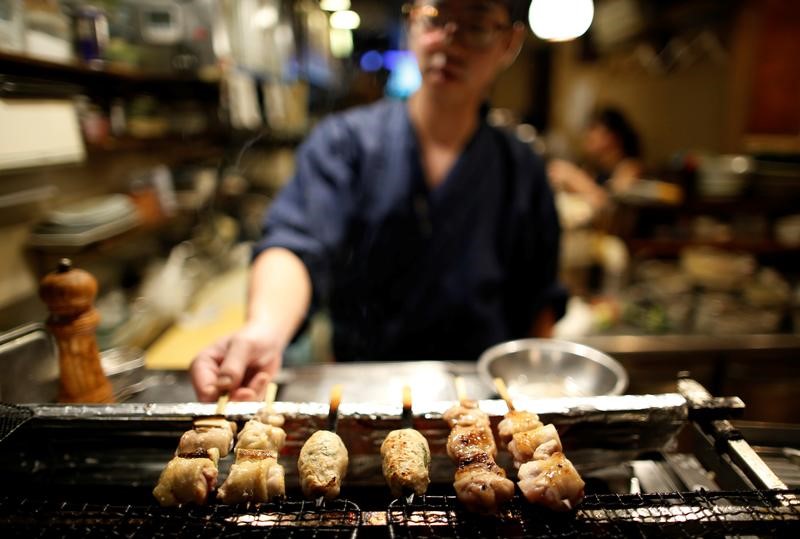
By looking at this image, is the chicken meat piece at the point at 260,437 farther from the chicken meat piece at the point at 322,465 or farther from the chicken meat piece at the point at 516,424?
the chicken meat piece at the point at 516,424

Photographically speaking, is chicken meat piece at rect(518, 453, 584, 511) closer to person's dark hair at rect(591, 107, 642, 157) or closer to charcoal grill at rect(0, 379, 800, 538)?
charcoal grill at rect(0, 379, 800, 538)

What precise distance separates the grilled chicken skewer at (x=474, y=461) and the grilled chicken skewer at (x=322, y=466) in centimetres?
30

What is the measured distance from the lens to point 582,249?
4.93 m

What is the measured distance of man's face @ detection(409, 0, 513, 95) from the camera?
87.0 inches

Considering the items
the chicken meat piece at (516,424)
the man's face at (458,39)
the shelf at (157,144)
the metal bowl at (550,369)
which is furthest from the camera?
the shelf at (157,144)

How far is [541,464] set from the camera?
47.3 inches

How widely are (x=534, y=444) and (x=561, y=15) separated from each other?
4.22 meters

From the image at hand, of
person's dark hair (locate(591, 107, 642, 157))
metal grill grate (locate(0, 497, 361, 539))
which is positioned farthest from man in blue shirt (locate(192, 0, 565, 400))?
person's dark hair (locate(591, 107, 642, 157))

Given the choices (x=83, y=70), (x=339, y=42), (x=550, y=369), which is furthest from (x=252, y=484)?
(x=339, y=42)

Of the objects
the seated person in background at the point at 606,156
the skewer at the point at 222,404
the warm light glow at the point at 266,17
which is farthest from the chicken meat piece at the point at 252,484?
the seated person in background at the point at 606,156

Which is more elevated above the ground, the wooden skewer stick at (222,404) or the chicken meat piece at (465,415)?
the wooden skewer stick at (222,404)

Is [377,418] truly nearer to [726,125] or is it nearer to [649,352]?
[649,352]

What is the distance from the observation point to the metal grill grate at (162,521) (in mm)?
1049

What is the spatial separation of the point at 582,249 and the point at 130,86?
174 inches
